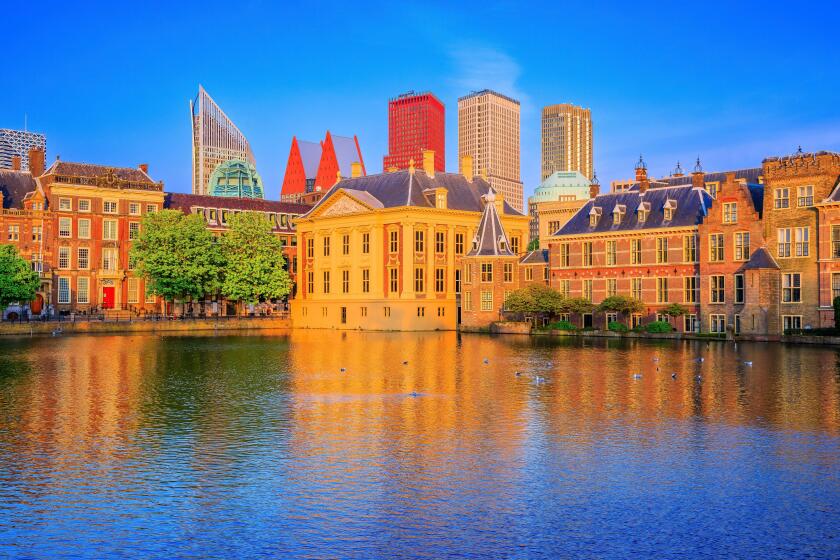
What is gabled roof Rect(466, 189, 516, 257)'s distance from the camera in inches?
3735

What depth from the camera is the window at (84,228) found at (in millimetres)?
109938

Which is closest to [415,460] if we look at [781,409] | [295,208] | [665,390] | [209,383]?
[781,409]

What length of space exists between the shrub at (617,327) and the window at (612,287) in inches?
196

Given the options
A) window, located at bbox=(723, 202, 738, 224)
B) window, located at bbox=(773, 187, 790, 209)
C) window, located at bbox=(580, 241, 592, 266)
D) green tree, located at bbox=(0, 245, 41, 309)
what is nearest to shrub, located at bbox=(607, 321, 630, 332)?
window, located at bbox=(580, 241, 592, 266)

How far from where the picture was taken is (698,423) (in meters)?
27.8

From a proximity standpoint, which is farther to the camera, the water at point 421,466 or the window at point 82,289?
the window at point 82,289

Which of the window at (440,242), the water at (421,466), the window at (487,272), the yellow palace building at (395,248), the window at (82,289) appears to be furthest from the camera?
the window at (82,289)

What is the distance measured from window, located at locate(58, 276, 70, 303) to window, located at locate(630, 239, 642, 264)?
6723 centimetres

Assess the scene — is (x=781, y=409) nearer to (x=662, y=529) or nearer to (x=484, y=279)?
(x=662, y=529)

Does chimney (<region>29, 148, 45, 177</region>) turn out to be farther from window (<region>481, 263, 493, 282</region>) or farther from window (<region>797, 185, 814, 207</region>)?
window (<region>797, 185, 814, 207</region>)

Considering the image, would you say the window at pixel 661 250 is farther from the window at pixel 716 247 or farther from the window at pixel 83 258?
the window at pixel 83 258

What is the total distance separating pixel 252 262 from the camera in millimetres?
109125

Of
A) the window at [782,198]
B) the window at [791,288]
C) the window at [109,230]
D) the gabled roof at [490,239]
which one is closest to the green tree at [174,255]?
the window at [109,230]

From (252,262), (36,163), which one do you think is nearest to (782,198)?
(252,262)
